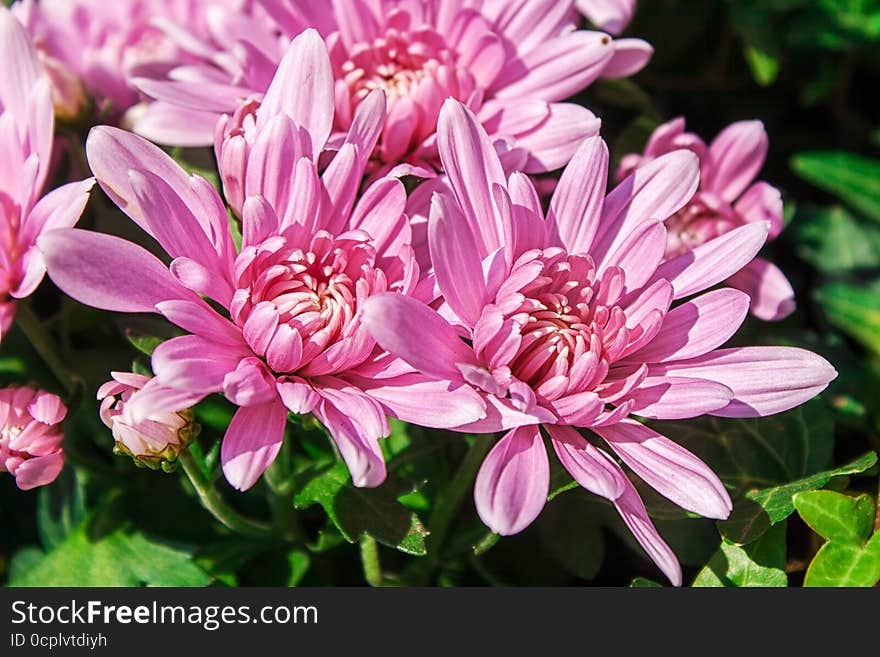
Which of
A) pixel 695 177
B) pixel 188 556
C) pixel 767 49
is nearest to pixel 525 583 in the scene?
pixel 188 556

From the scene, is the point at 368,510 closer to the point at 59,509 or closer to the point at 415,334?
the point at 415,334

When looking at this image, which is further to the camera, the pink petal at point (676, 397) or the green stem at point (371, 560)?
the green stem at point (371, 560)

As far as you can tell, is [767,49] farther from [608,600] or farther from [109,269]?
[109,269]

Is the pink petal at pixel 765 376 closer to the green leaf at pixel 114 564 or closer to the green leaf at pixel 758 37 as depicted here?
the green leaf at pixel 114 564

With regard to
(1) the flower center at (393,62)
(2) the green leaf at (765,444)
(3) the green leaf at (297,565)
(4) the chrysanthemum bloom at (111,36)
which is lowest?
(3) the green leaf at (297,565)

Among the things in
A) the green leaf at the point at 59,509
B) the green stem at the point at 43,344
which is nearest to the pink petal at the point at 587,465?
the green stem at the point at 43,344

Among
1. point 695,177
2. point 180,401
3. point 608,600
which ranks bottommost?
point 608,600

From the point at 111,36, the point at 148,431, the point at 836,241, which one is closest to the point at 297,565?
the point at 148,431
